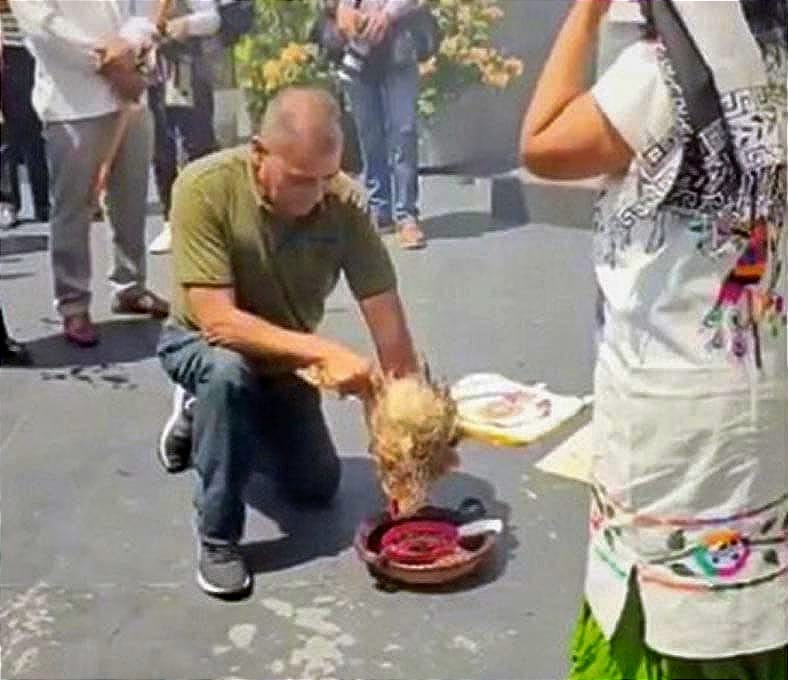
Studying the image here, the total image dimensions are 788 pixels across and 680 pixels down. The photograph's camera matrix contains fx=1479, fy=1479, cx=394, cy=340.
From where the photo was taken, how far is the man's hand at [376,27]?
1639 millimetres

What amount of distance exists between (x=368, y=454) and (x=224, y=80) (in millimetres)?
484

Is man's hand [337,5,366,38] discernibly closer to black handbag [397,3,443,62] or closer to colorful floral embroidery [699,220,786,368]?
black handbag [397,3,443,62]

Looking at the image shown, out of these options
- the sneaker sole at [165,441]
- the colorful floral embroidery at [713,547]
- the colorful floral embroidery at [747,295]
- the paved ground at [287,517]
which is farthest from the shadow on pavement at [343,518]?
the colorful floral embroidery at [747,295]

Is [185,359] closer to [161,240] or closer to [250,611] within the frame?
[161,240]

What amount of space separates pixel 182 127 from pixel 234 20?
15 cm

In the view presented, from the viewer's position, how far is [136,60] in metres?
1.68

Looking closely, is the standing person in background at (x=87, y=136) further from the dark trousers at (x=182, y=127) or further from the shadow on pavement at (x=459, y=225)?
the shadow on pavement at (x=459, y=225)

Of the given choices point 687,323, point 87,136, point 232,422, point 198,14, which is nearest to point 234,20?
point 198,14

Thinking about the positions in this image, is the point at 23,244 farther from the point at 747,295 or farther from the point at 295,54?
the point at 747,295

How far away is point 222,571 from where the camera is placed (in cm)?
176

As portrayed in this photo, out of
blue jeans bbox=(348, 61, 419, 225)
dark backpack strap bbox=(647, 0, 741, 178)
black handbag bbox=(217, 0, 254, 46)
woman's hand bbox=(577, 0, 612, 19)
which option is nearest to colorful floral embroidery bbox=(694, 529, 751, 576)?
dark backpack strap bbox=(647, 0, 741, 178)

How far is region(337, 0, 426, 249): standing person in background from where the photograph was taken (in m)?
1.64

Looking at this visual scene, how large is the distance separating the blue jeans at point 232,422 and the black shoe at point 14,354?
17 centimetres

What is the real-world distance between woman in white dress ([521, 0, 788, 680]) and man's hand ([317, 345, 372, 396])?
18.0 inches
